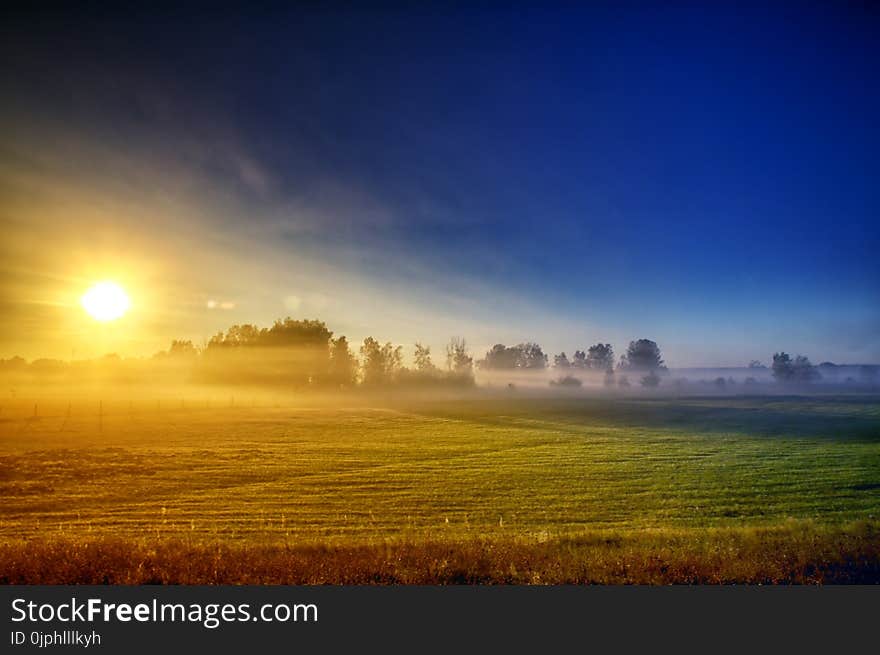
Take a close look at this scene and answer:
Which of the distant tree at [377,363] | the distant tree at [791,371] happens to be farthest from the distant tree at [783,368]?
the distant tree at [377,363]

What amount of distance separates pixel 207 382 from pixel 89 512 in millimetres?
17416

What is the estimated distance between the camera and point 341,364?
41844 mm

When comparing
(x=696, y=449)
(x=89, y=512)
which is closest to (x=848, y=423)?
(x=696, y=449)

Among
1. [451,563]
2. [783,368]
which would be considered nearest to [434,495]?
[451,563]

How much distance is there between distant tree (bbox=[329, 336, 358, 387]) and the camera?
4019cm

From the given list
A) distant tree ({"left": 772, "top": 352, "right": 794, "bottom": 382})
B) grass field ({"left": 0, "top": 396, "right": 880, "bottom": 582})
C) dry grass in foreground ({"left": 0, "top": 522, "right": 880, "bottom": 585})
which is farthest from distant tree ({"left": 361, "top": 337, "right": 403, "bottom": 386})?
distant tree ({"left": 772, "top": 352, "right": 794, "bottom": 382})

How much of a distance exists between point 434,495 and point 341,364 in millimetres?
20186

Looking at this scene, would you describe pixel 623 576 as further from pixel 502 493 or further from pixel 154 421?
pixel 154 421

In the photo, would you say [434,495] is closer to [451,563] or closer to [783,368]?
[451,563]

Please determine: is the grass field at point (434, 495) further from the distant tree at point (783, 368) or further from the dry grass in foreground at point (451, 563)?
the distant tree at point (783, 368)

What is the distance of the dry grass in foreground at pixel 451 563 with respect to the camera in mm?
8672

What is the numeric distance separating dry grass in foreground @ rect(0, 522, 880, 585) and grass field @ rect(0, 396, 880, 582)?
0.18ft

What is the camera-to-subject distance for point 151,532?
1606 cm

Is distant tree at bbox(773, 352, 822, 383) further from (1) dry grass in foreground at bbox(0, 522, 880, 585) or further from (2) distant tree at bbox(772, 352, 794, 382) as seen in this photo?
(1) dry grass in foreground at bbox(0, 522, 880, 585)
